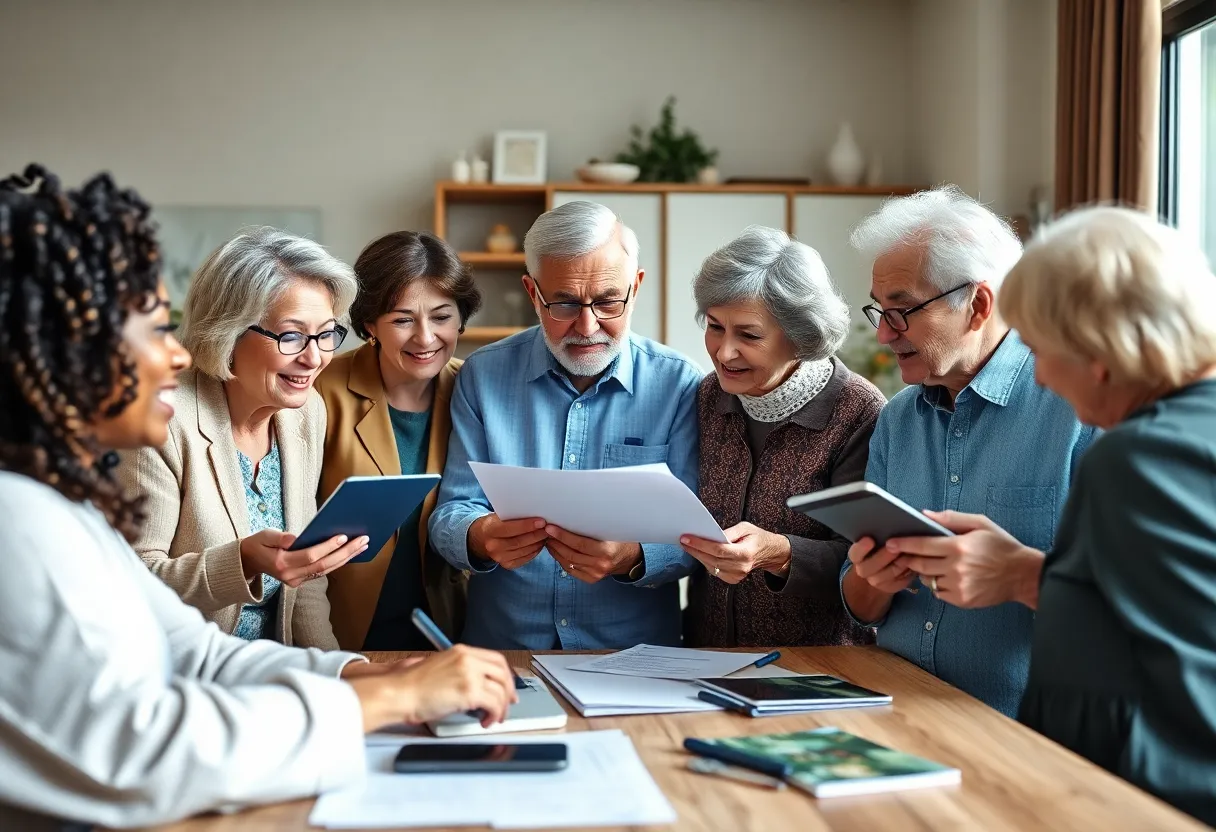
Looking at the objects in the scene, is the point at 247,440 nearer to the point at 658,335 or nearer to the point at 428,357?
the point at 428,357

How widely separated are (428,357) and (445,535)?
0.44m

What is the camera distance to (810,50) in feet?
20.1

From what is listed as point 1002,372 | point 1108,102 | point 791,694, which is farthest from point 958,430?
point 1108,102

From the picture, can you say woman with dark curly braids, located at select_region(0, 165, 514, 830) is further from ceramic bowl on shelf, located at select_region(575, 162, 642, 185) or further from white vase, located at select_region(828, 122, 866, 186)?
white vase, located at select_region(828, 122, 866, 186)

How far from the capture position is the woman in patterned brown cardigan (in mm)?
2225

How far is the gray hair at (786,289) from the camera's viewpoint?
2.25m

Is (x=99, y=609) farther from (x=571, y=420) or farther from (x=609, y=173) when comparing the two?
(x=609, y=173)

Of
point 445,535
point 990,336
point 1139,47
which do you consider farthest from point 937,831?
point 1139,47

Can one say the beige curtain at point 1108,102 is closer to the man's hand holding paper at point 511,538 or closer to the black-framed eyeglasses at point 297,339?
the man's hand holding paper at point 511,538

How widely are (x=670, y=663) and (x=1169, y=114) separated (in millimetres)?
3585

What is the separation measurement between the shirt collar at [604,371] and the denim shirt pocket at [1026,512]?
86 centimetres

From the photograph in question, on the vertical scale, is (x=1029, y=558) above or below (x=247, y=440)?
below

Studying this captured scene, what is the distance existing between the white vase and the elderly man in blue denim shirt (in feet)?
13.0

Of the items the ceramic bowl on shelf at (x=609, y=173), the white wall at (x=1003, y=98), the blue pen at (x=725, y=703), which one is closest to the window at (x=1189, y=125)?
the white wall at (x=1003, y=98)
